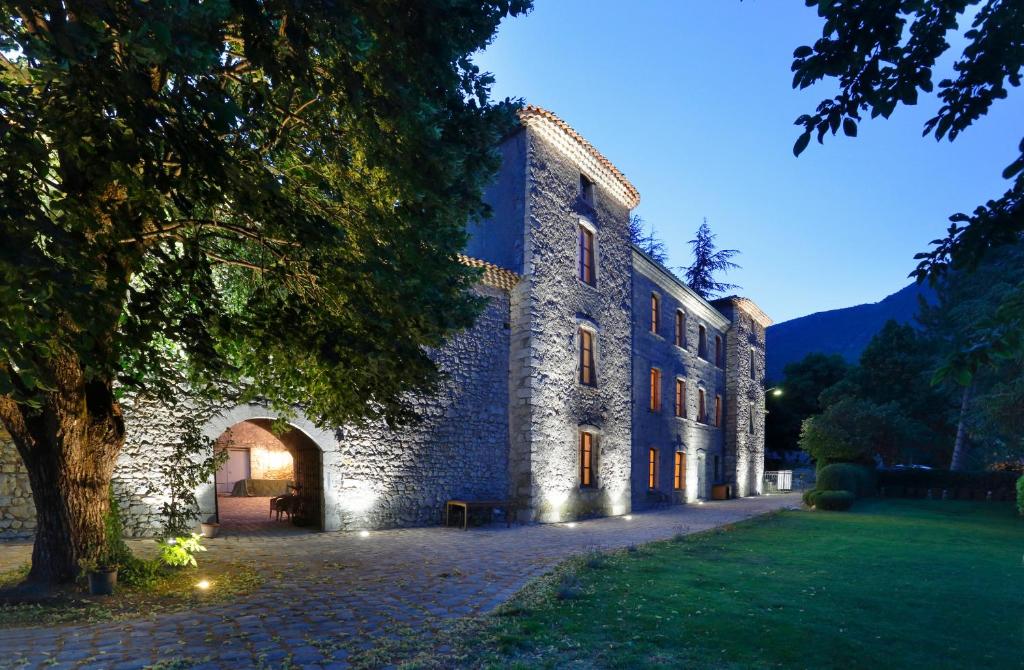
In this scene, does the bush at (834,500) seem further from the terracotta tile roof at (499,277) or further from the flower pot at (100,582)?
the flower pot at (100,582)

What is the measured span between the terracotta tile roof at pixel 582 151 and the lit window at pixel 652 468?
26.6ft

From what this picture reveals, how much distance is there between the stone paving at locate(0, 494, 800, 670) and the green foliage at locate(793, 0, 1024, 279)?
16.1 ft

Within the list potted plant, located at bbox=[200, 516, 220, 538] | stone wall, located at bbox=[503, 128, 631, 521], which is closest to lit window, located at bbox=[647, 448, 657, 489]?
stone wall, located at bbox=[503, 128, 631, 521]

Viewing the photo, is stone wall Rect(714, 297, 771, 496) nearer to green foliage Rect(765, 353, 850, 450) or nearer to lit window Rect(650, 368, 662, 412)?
lit window Rect(650, 368, 662, 412)

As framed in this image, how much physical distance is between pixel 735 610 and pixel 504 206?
11.2 metres

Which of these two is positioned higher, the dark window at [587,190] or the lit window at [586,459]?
the dark window at [587,190]

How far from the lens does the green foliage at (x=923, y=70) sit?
3.59 metres

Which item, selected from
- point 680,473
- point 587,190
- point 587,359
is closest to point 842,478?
point 680,473

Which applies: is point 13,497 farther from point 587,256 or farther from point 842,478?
point 842,478

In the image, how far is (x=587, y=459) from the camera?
1658cm

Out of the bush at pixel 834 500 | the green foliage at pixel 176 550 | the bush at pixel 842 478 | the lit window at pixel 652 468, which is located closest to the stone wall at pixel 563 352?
the lit window at pixel 652 468

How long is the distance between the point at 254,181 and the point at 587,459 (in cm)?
1336

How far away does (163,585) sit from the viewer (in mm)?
6590

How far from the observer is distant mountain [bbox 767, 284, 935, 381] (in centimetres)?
11488
